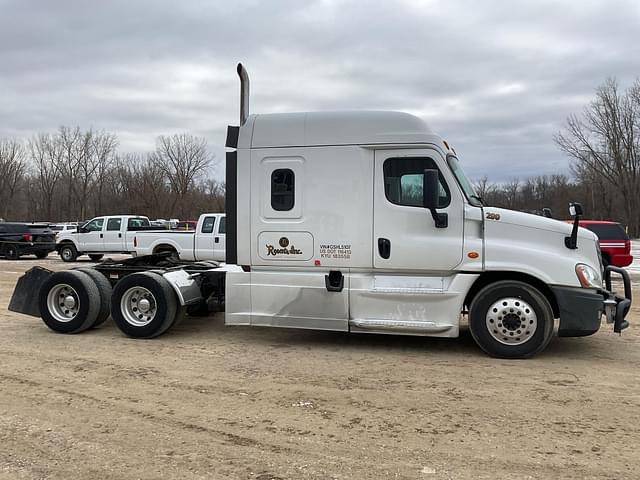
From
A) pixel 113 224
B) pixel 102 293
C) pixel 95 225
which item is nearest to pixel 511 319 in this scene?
pixel 102 293

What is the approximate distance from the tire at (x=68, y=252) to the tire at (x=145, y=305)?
16716 mm

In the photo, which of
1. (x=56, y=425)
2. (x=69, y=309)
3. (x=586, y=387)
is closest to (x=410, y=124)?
(x=586, y=387)

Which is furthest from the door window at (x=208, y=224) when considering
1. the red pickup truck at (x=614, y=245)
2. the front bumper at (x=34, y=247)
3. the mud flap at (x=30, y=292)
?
the red pickup truck at (x=614, y=245)

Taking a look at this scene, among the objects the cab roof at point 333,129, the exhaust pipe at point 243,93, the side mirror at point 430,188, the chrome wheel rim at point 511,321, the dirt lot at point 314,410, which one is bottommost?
the dirt lot at point 314,410

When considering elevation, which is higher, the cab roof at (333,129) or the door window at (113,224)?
the cab roof at (333,129)

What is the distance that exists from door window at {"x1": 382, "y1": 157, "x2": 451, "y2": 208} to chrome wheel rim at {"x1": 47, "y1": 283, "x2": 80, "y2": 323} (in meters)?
4.81

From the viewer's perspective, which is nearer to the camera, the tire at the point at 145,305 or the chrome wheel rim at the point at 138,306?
the tire at the point at 145,305

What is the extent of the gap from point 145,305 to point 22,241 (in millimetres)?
19510

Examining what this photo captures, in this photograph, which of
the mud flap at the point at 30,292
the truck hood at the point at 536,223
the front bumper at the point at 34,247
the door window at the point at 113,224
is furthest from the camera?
the front bumper at the point at 34,247

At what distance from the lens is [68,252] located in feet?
75.2

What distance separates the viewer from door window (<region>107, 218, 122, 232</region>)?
2197 cm

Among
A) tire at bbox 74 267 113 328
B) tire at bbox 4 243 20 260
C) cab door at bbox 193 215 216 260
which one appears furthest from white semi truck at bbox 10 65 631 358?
tire at bbox 4 243 20 260

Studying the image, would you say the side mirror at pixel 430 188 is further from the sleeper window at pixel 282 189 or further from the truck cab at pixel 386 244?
the sleeper window at pixel 282 189

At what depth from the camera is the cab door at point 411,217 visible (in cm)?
657
